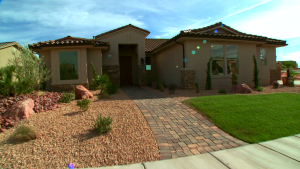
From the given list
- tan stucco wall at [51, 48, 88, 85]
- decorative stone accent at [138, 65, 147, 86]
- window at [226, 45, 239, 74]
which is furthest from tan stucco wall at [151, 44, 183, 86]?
tan stucco wall at [51, 48, 88, 85]

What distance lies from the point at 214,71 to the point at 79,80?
8.33 m

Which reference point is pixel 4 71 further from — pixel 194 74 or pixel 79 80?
pixel 194 74

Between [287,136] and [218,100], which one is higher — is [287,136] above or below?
below

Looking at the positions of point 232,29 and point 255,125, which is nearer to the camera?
point 255,125

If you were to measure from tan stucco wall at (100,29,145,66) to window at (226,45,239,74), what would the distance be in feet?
20.5

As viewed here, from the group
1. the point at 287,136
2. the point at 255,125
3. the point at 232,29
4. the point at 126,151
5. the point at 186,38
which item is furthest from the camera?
the point at 232,29

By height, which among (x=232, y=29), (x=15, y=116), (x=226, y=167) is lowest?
(x=226, y=167)

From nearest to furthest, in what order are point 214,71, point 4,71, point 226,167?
point 226,167, point 4,71, point 214,71

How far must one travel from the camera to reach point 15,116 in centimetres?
535

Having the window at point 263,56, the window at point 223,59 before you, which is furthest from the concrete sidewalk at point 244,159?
the window at point 263,56

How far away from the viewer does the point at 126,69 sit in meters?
16.2

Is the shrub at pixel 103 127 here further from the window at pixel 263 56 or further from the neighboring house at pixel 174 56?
the window at pixel 263 56

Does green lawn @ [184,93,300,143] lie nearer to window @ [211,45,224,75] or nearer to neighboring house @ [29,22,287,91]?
neighboring house @ [29,22,287,91]

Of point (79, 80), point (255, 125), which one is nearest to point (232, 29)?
point (255, 125)
